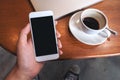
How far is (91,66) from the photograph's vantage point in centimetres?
123

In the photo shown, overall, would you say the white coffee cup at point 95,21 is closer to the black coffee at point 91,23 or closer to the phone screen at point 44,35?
the black coffee at point 91,23

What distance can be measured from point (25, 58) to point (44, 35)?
0.11 m

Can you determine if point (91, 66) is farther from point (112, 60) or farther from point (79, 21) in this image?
point (79, 21)

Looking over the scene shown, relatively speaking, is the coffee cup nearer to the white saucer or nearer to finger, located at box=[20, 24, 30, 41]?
the white saucer

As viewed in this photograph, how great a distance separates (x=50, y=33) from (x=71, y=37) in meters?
0.08

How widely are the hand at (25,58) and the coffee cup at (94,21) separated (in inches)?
3.8

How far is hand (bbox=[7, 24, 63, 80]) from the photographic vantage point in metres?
0.67

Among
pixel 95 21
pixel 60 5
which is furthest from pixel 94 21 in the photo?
pixel 60 5

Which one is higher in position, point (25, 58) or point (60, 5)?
point (60, 5)

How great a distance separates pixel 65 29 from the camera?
28.1 inches

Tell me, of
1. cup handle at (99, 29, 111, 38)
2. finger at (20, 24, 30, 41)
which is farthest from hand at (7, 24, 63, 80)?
cup handle at (99, 29, 111, 38)

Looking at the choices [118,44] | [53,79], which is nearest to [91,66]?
[53,79]

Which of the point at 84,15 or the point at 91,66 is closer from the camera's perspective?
the point at 84,15

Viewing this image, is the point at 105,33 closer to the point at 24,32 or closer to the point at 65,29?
the point at 65,29
